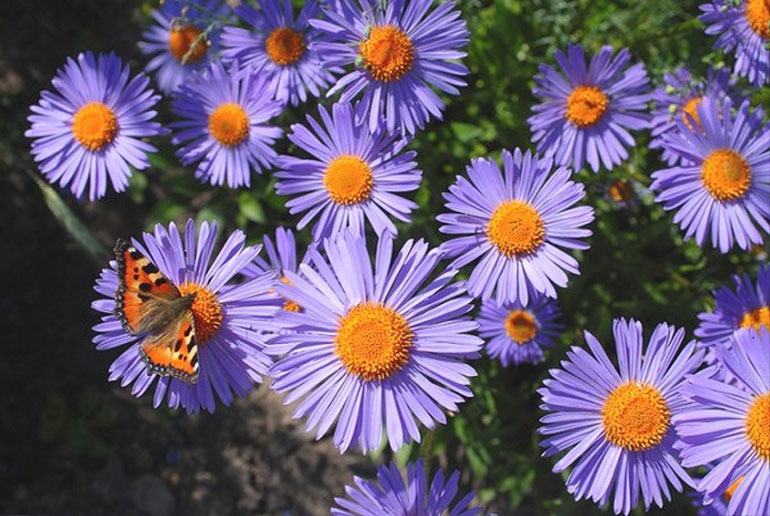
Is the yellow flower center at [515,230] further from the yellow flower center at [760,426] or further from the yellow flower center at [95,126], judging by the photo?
the yellow flower center at [95,126]

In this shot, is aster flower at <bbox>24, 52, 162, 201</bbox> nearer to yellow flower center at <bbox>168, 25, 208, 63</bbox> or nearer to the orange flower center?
yellow flower center at <bbox>168, 25, 208, 63</bbox>

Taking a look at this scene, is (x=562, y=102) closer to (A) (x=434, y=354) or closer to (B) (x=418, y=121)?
(B) (x=418, y=121)

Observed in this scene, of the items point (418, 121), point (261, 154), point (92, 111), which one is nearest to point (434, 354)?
point (418, 121)

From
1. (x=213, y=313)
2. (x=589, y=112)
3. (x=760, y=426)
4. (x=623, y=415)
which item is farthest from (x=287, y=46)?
(x=760, y=426)

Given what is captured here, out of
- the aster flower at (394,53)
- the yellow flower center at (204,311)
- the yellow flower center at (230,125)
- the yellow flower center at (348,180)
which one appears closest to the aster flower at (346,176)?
the yellow flower center at (348,180)

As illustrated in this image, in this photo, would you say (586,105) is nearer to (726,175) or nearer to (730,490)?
(726,175)

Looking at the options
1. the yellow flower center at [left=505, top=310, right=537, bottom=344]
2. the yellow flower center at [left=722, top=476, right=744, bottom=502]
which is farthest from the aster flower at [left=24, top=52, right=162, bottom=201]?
the yellow flower center at [left=722, top=476, right=744, bottom=502]
